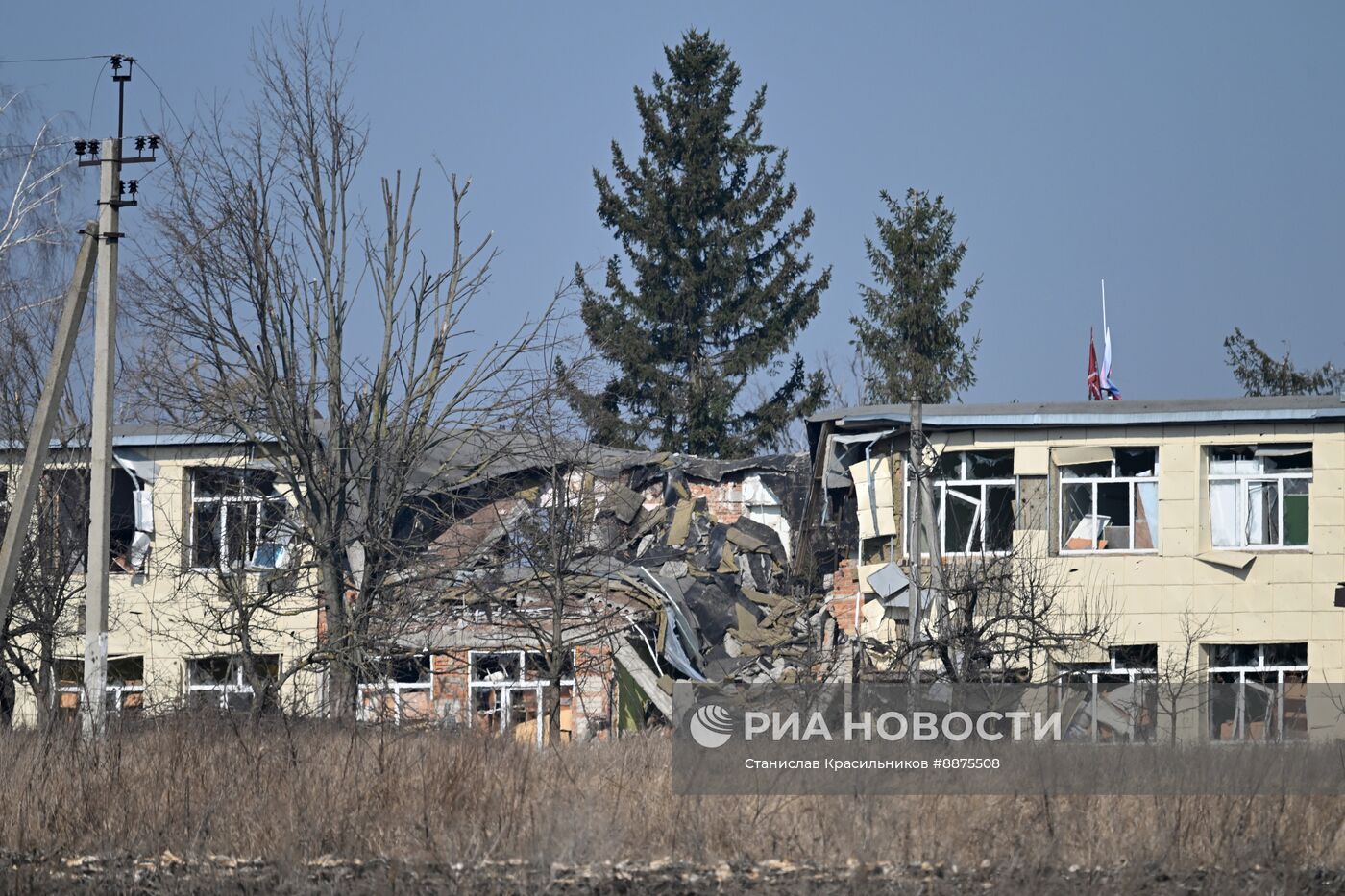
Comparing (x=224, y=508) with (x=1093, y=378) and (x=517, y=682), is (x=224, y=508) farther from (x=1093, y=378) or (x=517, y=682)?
(x=1093, y=378)

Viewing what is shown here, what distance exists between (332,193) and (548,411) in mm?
4981

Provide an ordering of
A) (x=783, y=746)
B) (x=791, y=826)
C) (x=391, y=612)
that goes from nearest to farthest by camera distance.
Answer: (x=791, y=826) < (x=783, y=746) < (x=391, y=612)

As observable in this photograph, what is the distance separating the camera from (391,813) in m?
10.2

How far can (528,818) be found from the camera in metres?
9.92

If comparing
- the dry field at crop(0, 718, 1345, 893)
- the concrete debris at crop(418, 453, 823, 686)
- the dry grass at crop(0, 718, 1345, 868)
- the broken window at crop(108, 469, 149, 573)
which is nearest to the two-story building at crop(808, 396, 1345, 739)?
the concrete debris at crop(418, 453, 823, 686)

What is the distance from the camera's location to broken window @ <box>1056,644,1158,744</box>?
2080cm

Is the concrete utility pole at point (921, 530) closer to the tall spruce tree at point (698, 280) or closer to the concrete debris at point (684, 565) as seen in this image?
the concrete debris at point (684, 565)

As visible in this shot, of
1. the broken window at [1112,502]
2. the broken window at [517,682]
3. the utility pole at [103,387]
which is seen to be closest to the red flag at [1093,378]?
the broken window at [1112,502]

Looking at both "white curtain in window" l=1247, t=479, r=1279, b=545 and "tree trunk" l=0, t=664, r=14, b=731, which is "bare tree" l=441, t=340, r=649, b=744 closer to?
"tree trunk" l=0, t=664, r=14, b=731

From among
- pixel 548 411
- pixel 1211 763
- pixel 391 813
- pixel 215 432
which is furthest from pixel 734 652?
pixel 391 813

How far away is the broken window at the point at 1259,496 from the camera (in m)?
24.5

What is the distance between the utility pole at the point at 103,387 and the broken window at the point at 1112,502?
15399mm

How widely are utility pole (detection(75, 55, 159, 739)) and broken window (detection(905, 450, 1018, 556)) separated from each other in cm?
1350

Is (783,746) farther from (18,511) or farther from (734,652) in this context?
(734,652)
